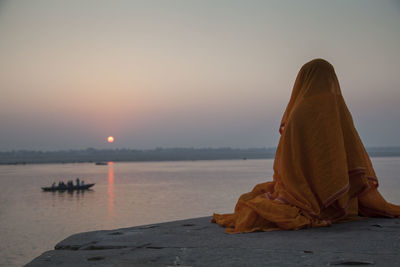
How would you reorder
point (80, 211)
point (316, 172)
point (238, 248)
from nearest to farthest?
point (238, 248), point (316, 172), point (80, 211)

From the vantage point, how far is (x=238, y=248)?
10.2 feet

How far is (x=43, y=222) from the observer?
74.2 feet

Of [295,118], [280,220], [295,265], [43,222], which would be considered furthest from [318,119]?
[43,222]

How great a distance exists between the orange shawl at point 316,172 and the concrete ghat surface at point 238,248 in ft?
0.53

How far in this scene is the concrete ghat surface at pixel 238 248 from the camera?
276 centimetres

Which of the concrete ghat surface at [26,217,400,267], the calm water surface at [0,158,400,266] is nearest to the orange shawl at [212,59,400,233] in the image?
the concrete ghat surface at [26,217,400,267]

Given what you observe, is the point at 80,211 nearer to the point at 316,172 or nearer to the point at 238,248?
the point at 316,172

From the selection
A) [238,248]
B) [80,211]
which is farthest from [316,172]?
[80,211]

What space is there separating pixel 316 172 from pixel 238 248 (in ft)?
3.79

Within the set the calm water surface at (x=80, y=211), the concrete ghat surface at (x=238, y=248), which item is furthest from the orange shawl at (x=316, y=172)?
the calm water surface at (x=80, y=211)

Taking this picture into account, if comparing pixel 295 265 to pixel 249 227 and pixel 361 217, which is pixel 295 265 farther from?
pixel 361 217

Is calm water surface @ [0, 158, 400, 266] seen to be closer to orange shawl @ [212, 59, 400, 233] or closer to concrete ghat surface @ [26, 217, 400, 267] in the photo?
concrete ghat surface @ [26, 217, 400, 267]

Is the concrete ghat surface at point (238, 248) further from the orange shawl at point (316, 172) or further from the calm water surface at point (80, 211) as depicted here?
the calm water surface at point (80, 211)

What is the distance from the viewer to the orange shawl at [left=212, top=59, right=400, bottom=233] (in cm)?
376
